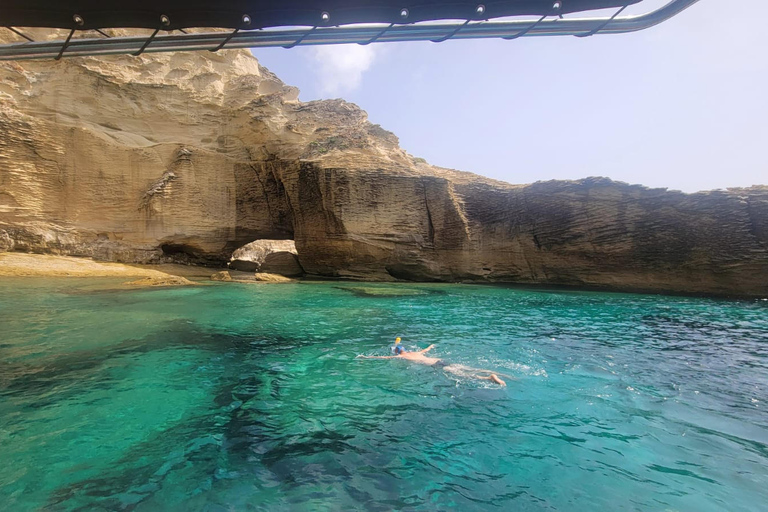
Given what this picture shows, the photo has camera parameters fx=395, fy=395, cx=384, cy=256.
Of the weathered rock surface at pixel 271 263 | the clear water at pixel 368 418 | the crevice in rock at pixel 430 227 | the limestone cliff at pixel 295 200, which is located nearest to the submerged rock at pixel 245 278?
the limestone cliff at pixel 295 200

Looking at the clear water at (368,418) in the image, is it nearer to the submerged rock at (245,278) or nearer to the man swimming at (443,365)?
the man swimming at (443,365)

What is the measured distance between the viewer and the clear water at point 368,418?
127 inches

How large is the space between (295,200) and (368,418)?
19264 mm

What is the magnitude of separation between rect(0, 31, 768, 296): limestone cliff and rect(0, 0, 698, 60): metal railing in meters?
16.5

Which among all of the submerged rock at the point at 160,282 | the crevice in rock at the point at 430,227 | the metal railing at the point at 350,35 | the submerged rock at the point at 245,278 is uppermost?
the metal railing at the point at 350,35

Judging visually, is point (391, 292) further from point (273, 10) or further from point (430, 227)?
point (273, 10)

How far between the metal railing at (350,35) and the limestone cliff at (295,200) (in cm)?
1655

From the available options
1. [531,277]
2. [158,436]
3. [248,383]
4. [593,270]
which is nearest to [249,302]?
[248,383]

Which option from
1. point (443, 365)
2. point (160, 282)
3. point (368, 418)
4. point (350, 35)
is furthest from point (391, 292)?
point (350, 35)

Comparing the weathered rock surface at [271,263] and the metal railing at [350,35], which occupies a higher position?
the metal railing at [350,35]

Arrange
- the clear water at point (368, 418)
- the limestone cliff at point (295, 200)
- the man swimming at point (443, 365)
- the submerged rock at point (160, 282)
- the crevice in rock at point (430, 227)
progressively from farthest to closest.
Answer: the crevice in rock at point (430, 227)
the limestone cliff at point (295, 200)
the submerged rock at point (160, 282)
the man swimming at point (443, 365)
the clear water at point (368, 418)

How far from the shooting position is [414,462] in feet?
12.1

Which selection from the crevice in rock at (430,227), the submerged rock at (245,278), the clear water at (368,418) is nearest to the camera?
the clear water at (368,418)

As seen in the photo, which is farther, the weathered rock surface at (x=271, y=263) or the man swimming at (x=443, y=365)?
the weathered rock surface at (x=271, y=263)
